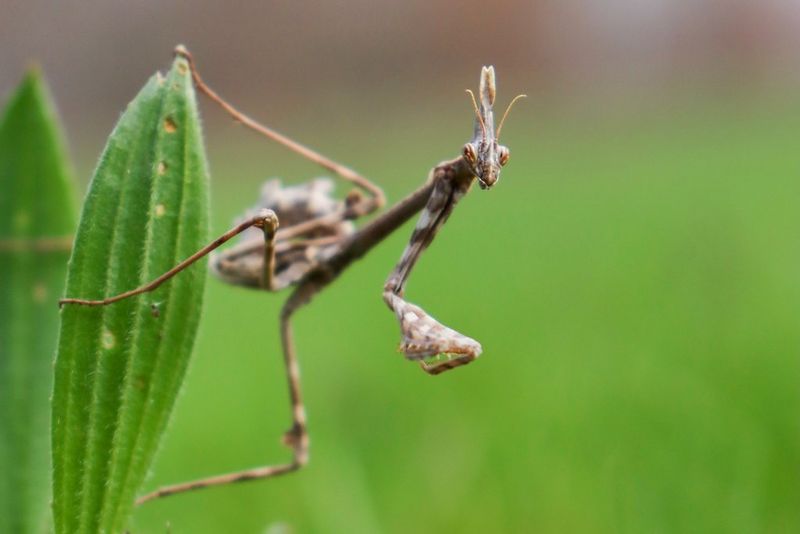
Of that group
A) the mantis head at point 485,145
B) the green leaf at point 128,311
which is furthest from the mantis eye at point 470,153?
the green leaf at point 128,311

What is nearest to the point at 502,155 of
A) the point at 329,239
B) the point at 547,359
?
the point at 329,239

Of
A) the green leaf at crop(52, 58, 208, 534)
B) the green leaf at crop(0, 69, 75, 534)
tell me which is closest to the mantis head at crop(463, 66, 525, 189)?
the green leaf at crop(52, 58, 208, 534)

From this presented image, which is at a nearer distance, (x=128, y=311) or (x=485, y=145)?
(x=128, y=311)

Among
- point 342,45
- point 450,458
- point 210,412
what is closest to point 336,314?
point 210,412

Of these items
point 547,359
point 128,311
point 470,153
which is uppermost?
point 470,153

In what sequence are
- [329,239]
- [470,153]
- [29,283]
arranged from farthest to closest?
[329,239]
[29,283]
[470,153]

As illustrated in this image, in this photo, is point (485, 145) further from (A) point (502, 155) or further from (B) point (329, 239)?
(B) point (329, 239)

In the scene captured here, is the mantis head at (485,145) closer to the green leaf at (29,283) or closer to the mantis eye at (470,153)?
the mantis eye at (470,153)
